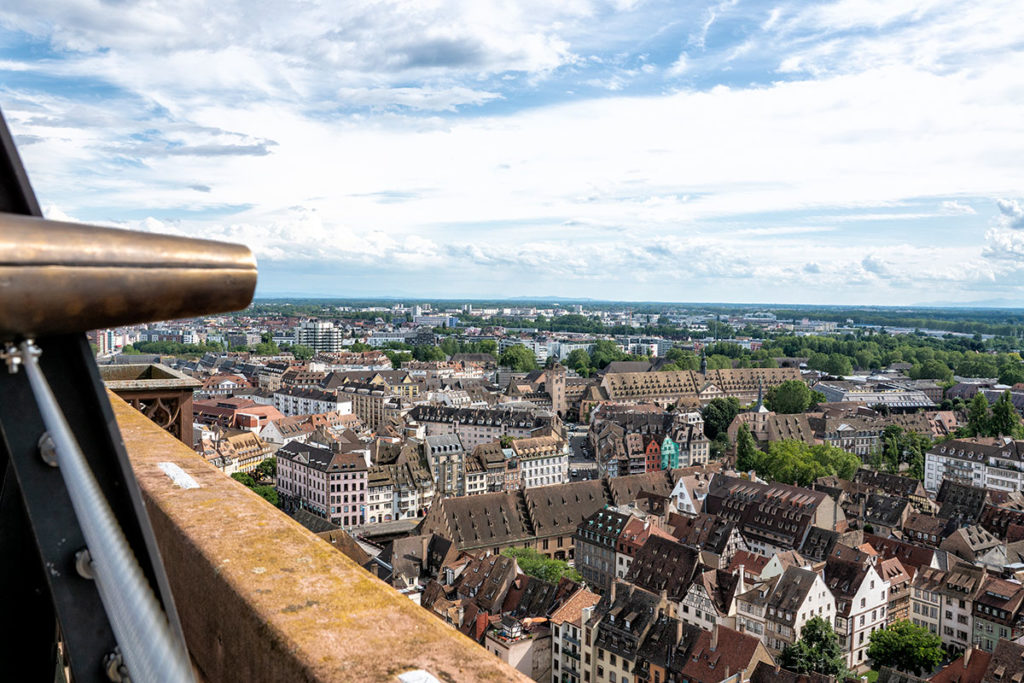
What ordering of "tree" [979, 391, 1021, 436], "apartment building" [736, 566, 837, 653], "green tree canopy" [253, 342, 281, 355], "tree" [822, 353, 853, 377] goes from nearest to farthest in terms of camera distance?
"apartment building" [736, 566, 837, 653] → "tree" [979, 391, 1021, 436] → "tree" [822, 353, 853, 377] → "green tree canopy" [253, 342, 281, 355]

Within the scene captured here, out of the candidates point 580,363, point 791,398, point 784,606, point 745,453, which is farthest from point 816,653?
point 580,363

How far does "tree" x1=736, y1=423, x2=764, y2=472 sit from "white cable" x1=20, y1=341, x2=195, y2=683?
53.6m

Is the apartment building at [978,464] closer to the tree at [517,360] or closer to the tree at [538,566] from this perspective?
the tree at [538,566]

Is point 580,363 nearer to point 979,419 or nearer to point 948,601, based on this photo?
point 979,419

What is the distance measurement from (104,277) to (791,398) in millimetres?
78036

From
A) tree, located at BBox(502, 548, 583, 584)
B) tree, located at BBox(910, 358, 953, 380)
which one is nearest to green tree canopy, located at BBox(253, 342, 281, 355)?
tree, located at BBox(910, 358, 953, 380)

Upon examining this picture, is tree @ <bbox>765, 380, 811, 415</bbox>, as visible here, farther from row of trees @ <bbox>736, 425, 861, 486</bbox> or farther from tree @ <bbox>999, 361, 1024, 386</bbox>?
tree @ <bbox>999, 361, 1024, 386</bbox>

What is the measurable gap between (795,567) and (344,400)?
48913 millimetres

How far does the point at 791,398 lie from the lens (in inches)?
2916

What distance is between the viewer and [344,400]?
227ft

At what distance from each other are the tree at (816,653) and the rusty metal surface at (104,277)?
82.5 ft

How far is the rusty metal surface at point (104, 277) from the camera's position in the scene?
784 mm

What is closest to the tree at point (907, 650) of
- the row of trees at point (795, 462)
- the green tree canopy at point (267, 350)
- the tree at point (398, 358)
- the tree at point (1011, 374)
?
the row of trees at point (795, 462)

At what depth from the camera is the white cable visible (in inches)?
37.2
